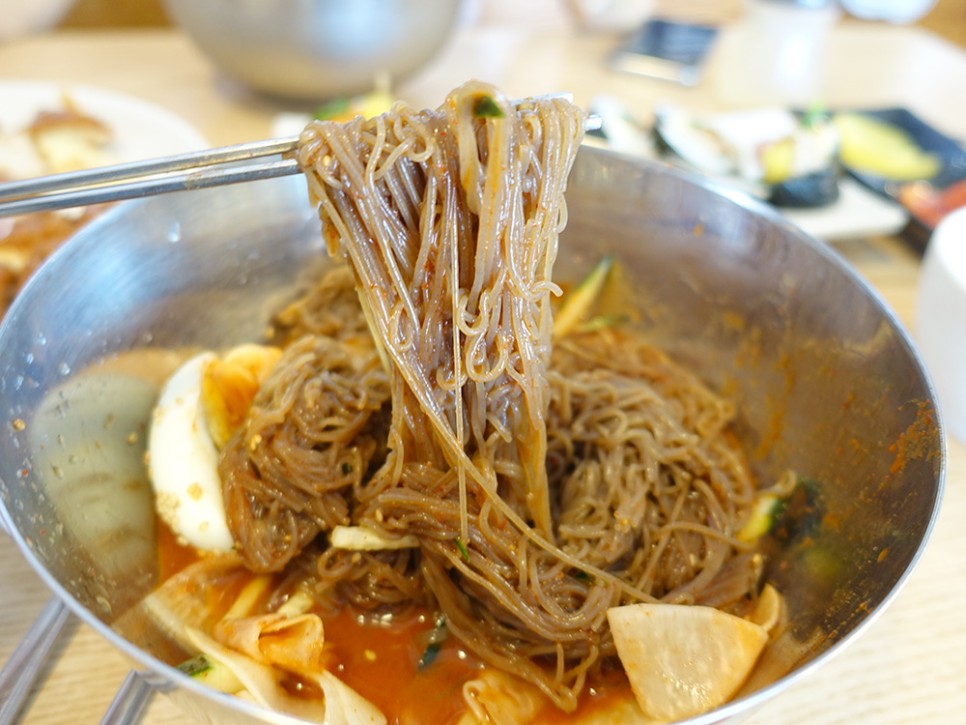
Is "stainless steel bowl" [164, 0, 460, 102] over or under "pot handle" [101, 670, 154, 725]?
over

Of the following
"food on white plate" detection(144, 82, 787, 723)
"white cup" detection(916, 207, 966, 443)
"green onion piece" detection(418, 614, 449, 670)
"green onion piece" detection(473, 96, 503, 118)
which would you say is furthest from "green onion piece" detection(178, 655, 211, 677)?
"white cup" detection(916, 207, 966, 443)

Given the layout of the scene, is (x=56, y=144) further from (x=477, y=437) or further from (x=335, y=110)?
(x=477, y=437)

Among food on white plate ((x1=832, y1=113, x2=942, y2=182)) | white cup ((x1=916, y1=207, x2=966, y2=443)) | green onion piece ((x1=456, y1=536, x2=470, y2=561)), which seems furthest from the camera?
food on white plate ((x1=832, y1=113, x2=942, y2=182))

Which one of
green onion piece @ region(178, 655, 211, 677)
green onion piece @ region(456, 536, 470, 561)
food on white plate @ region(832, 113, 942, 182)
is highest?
food on white plate @ region(832, 113, 942, 182)

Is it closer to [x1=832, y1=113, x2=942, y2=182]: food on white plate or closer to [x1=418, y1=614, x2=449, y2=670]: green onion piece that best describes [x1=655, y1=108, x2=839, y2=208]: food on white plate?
[x1=832, y1=113, x2=942, y2=182]: food on white plate

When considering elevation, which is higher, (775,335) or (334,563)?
(775,335)

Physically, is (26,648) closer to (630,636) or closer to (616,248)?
(630,636)

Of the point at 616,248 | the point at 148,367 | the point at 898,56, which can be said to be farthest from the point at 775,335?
the point at 898,56
